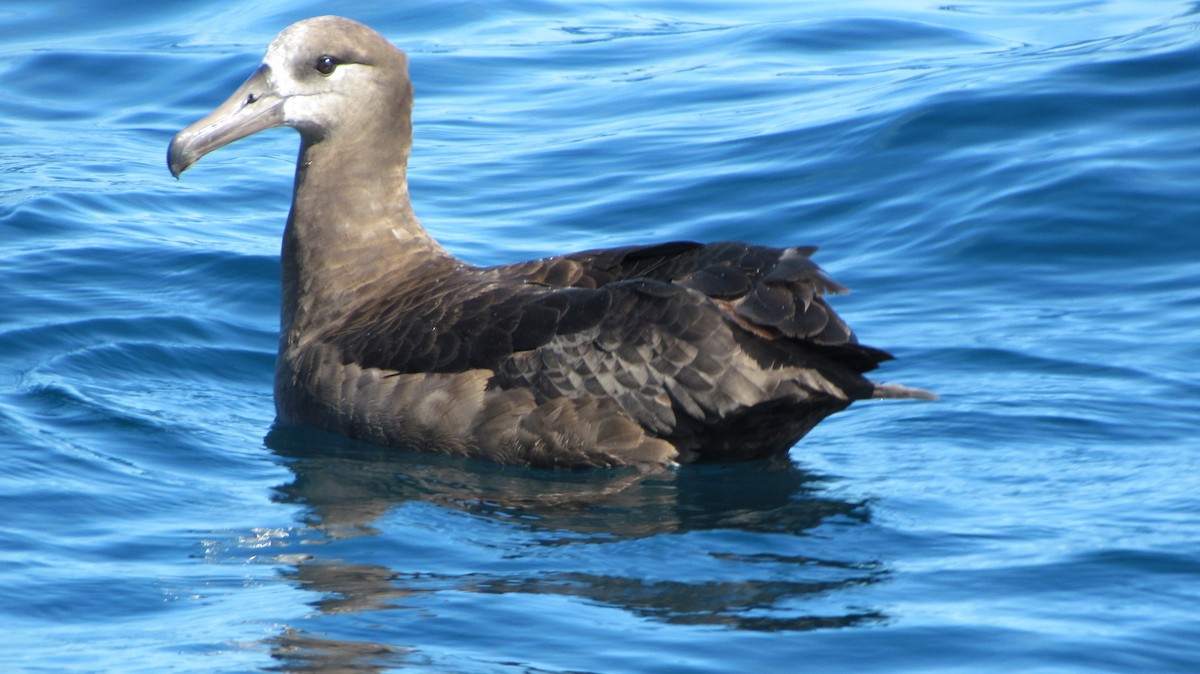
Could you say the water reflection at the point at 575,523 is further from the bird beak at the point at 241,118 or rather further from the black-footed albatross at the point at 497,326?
the bird beak at the point at 241,118

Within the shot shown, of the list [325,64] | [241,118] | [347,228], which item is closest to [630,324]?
[347,228]

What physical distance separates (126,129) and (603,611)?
1052 cm

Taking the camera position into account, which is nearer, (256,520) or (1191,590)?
(1191,590)

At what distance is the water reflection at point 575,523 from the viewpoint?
250 inches

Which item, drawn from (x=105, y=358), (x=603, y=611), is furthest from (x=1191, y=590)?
(x=105, y=358)

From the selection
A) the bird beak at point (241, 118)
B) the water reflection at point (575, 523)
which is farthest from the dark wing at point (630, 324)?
the bird beak at point (241, 118)

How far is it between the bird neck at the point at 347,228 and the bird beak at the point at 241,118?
0.33 metres

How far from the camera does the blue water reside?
6.31 m

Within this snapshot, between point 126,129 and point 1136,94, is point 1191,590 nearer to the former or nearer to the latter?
point 1136,94

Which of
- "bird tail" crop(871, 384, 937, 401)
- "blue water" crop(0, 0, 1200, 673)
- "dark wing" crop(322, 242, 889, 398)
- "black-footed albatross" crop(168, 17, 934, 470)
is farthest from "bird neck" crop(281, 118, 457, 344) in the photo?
"bird tail" crop(871, 384, 937, 401)

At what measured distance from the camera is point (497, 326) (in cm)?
812

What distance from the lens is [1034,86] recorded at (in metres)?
14.1

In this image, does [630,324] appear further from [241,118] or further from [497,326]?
[241,118]

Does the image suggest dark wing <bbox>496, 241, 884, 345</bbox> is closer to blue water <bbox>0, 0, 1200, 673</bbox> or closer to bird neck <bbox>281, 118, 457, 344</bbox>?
blue water <bbox>0, 0, 1200, 673</bbox>
